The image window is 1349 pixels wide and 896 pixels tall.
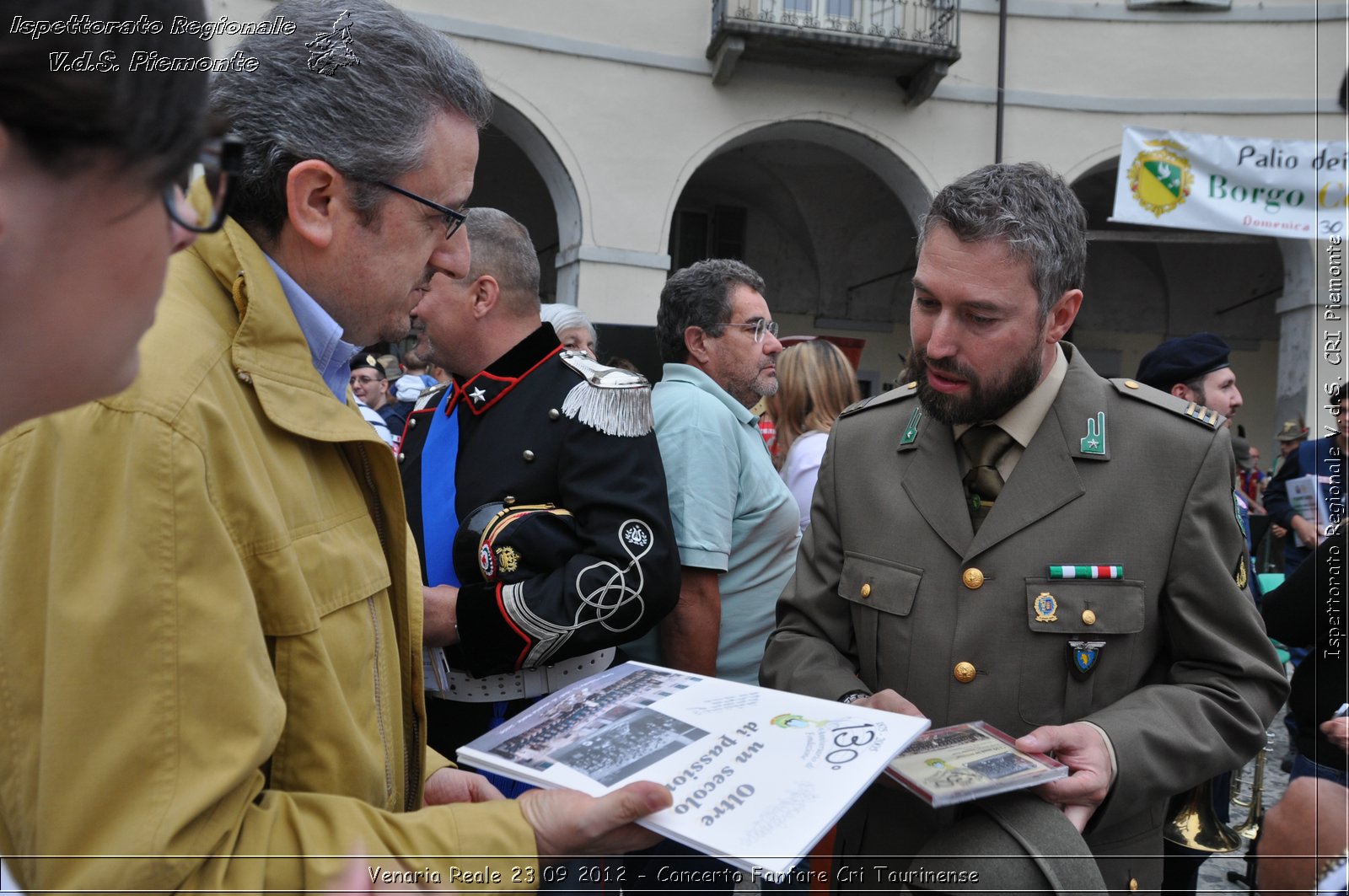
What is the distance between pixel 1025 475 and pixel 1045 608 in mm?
271

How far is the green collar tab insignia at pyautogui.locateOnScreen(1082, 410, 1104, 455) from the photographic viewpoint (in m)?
1.92

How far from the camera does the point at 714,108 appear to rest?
1162cm

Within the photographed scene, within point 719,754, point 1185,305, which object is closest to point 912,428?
point 719,754

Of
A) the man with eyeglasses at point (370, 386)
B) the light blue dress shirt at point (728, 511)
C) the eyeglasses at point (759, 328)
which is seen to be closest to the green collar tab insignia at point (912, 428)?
the light blue dress shirt at point (728, 511)

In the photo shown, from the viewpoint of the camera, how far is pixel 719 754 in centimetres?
141

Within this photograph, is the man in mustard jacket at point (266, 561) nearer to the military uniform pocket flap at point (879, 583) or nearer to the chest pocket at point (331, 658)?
the chest pocket at point (331, 658)

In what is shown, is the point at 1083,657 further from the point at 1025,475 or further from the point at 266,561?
the point at 266,561

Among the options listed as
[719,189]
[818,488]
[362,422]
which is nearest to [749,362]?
[818,488]

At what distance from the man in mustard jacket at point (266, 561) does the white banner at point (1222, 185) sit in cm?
1119

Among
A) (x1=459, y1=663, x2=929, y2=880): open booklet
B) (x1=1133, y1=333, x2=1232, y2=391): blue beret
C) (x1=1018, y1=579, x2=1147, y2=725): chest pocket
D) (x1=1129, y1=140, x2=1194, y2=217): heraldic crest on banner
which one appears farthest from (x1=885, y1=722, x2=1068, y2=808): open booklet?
(x1=1129, y1=140, x2=1194, y2=217): heraldic crest on banner

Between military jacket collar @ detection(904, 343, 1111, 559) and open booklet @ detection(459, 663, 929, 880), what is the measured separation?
546 millimetres

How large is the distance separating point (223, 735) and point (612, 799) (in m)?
0.50

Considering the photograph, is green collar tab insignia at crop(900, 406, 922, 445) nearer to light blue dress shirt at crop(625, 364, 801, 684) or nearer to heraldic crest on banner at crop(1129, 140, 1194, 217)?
light blue dress shirt at crop(625, 364, 801, 684)

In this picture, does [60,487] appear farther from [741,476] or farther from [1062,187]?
[741,476]
